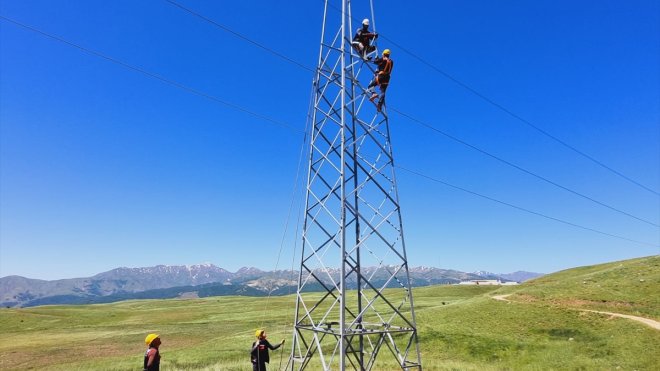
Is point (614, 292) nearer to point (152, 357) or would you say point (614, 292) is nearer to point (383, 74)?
point (383, 74)

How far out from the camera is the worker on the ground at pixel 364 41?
1925 centimetres

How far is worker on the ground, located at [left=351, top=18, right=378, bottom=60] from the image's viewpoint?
19.2 m

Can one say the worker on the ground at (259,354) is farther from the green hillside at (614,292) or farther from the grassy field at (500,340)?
the green hillside at (614,292)

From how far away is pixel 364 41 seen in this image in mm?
19359

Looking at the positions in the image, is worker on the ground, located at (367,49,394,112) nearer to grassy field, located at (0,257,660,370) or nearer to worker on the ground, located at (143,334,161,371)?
worker on the ground, located at (143,334,161,371)

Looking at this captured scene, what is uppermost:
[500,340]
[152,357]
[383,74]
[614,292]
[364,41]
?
[364,41]

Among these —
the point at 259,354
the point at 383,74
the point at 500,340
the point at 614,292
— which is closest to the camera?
the point at 259,354

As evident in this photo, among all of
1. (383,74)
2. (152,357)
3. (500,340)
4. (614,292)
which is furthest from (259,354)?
(614,292)

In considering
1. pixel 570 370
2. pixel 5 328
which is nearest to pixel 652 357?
pixel 570 370

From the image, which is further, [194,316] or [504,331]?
[194,316]

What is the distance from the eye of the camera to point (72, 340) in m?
54.6

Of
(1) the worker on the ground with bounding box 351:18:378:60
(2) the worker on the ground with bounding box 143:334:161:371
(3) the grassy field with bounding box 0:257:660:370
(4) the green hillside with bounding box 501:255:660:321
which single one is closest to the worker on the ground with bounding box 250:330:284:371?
(2) the worker on the ground with bounding box 143:334:161:371

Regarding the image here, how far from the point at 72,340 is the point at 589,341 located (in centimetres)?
6115

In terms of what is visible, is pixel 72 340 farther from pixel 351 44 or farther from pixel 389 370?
pixel 351 44
